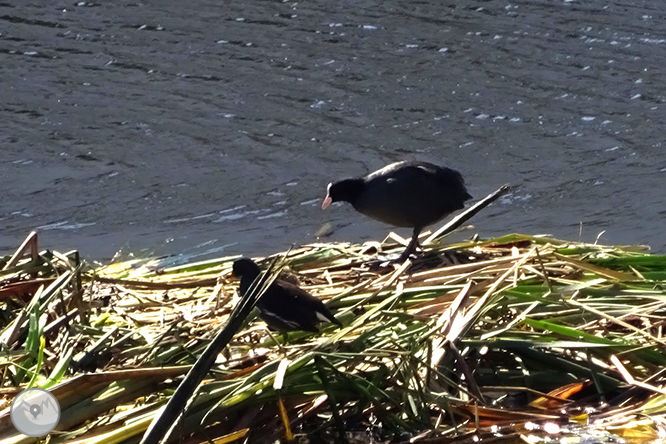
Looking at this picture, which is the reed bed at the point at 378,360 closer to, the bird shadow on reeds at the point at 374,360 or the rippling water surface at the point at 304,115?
the bird shadow on reeds at the point at 374,360

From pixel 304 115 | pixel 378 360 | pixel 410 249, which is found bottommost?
pixel 304 115

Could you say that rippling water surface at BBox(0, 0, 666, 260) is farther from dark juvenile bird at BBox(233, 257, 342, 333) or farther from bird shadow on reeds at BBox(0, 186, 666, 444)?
dark juvenile bird at BBox(233, 257, 342, 333)

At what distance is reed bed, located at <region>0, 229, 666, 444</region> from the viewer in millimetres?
2996

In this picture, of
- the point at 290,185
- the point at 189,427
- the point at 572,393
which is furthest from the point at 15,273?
the point at 290,185

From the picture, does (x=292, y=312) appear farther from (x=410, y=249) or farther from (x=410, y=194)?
(x=410, y=194)

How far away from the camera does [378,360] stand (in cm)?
319

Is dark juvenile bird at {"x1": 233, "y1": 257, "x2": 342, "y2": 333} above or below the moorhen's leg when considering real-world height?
above

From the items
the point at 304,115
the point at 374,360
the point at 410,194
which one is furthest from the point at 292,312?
the point at 304,115

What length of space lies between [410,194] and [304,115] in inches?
178

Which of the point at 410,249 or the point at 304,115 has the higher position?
the point at 410,249

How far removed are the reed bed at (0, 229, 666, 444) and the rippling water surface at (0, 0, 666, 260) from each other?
9.32ft

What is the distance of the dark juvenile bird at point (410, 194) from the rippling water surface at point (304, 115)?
1.46 m

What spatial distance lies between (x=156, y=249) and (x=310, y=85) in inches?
163

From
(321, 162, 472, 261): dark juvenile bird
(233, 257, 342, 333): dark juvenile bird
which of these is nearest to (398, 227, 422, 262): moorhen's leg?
(321, 162, 472, 261): dark juvenile bird
